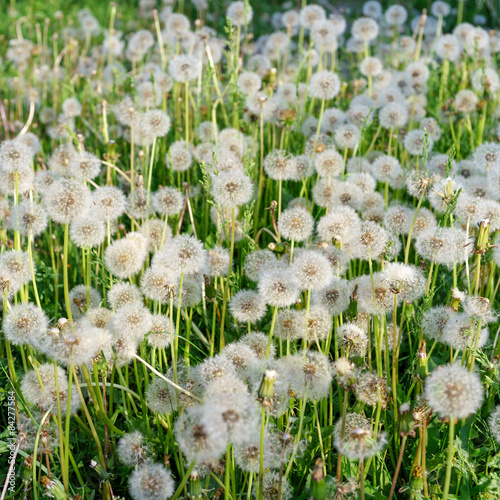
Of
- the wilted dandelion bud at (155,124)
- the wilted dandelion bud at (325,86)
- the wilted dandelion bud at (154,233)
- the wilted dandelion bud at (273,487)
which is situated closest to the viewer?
the wilted dandelion bud at (273,487)

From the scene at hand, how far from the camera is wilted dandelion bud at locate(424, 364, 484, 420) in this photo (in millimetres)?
1604

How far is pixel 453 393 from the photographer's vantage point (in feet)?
5.28

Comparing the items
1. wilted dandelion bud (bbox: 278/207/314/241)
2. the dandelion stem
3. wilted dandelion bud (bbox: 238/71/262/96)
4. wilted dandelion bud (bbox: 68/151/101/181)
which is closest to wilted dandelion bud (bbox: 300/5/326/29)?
wilted dandelion bud (bbox: 238/71/262/96)

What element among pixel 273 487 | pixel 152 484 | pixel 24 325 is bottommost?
pixel 273 487

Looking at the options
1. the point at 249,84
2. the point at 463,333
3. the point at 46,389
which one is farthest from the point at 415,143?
the point at 46,389

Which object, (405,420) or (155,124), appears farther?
(155,124)

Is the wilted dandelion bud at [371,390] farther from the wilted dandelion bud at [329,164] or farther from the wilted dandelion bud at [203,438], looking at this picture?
the wilted dandelion bud at [329,164]

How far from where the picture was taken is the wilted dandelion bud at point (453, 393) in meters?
1.60

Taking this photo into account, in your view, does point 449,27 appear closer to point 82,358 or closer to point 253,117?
point 253,117

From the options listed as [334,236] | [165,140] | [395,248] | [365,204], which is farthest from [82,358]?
[165,140]

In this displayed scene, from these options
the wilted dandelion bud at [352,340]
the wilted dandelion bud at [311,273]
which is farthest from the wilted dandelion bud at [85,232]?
the wilted dandelion bud at [352,340]

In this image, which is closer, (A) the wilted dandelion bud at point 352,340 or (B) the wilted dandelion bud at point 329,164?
(A) the wilted dandelion bud at point 352,340

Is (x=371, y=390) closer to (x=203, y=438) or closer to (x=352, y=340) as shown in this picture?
(x=352, y=340)

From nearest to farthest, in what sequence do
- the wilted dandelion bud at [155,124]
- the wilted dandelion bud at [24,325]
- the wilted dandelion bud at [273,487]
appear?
the wilted dandelion bud at [273,487], the wilted dandelion bud at [24,325], the wilted dandelion bud at [155,124]
